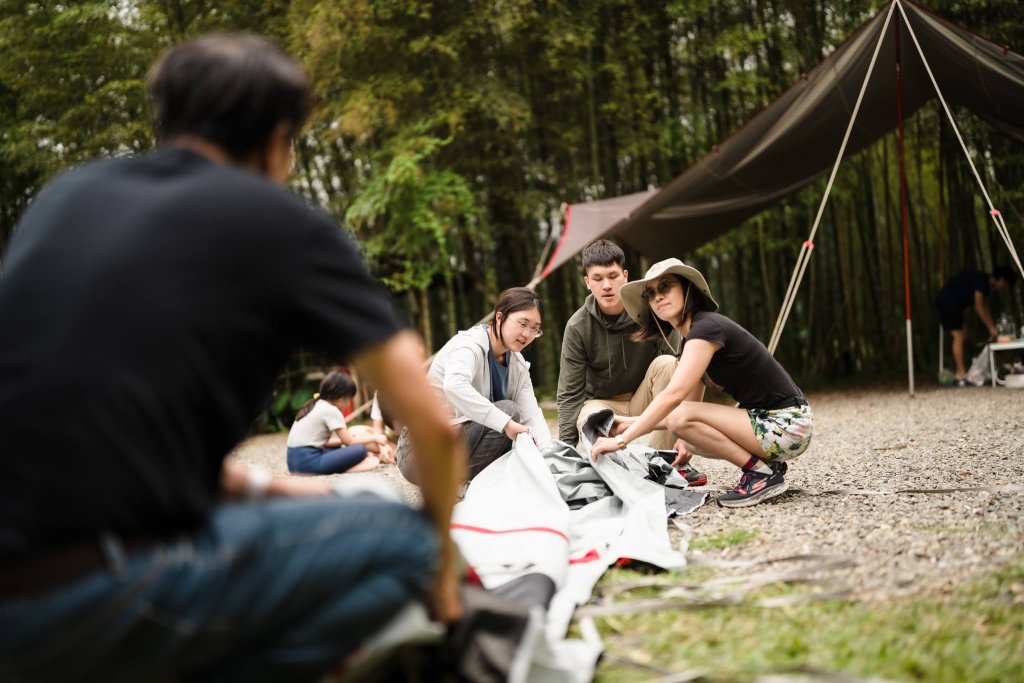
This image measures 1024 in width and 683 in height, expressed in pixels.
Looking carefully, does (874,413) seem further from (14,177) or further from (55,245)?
(14,177)

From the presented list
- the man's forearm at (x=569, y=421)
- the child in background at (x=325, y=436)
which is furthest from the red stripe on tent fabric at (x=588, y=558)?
the child in background at (x=325, y=436)

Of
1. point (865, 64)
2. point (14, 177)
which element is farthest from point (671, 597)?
point (14, 177)

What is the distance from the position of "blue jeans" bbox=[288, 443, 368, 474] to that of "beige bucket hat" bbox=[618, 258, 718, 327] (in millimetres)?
2403

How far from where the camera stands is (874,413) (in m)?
5.92

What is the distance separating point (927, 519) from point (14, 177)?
1097cm

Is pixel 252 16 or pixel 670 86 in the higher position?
pixel 252 16

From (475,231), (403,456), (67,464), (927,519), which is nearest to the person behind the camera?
(67,464)

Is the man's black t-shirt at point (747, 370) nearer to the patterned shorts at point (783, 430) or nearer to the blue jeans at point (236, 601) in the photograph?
the patterned shorts at point (783, 430)

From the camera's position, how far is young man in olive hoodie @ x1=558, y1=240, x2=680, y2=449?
12.2 feet

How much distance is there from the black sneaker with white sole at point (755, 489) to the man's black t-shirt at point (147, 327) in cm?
229

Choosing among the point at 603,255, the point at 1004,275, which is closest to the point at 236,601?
the point at 603,255

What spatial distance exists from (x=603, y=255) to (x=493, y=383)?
2.70 feet

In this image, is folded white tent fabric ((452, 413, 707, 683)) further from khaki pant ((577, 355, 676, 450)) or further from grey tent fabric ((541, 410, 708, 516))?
khaki pant ((577, 355, 676, 450))

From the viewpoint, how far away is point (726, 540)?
2.46 meters
